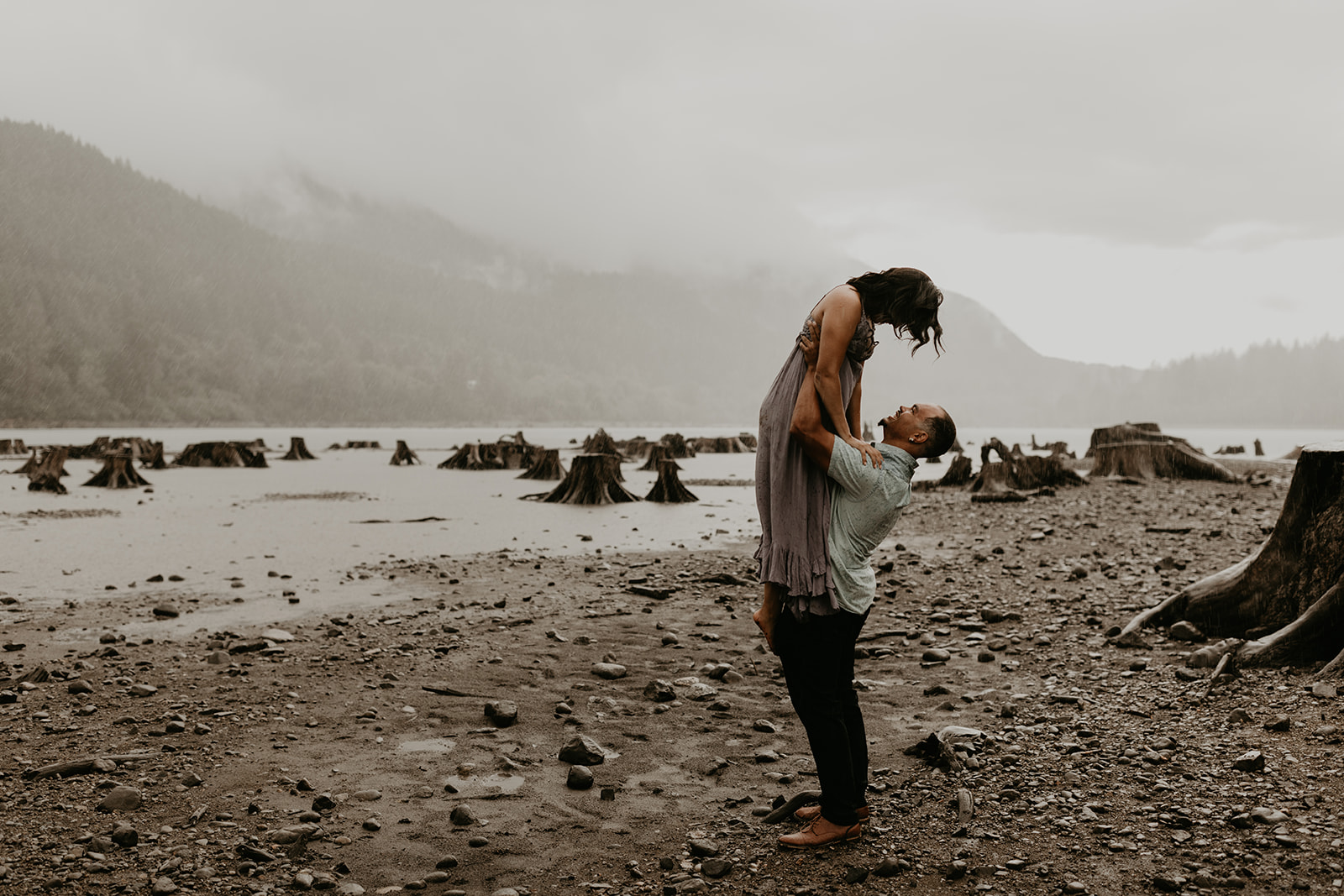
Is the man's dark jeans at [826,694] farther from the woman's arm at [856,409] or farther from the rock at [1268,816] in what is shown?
the rock at [1268,816]

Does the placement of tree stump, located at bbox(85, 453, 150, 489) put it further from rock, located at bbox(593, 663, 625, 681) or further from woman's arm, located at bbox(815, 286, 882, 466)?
woman's arm, located at bbox(815, 286, 882, 466)

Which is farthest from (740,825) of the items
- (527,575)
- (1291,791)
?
(527,575)

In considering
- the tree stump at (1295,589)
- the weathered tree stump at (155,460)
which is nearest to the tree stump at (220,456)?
the weathered tree stump at (155,460)

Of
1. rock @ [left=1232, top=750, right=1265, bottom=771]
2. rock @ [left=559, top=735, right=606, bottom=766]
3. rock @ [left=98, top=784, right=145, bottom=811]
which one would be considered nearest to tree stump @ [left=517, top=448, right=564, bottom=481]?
rock @ [left=559, top=735, right=606, bottom=766]

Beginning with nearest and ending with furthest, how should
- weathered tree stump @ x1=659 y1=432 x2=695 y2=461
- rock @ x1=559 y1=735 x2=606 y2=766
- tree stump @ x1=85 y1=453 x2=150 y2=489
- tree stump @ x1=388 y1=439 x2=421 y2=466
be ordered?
rock @ x1=559 y1=735 x2=606 y2=766, tree stump @ x1=85 y1=453 x2=150 y2=489, tree stump @ x1=388 y1=439 x2=421 y2=466, weathered tree stump @ x1=659 y1=432 x2=695 y2=461

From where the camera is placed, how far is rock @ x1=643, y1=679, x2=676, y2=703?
21.7 feet

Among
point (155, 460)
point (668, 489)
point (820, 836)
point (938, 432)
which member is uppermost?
point (938, 432)

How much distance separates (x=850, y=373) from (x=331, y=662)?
5474 millimetres

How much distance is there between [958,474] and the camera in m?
27.7

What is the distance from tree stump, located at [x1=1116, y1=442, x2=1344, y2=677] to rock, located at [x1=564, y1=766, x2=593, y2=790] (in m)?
4.45

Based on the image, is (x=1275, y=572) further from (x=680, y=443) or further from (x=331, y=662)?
(x=680, y=443)

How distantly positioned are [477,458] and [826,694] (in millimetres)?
41567

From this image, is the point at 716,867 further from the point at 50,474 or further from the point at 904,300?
the point at 50,474

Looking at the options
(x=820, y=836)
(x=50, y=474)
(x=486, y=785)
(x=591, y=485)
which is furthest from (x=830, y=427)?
(x=50, y=474)
